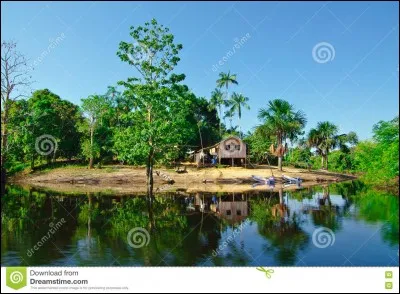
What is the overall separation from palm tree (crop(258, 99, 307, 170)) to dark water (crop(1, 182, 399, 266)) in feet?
106

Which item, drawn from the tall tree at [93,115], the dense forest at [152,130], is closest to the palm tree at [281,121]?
the dense forest at [152,130]

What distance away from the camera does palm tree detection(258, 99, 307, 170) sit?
5434 centimetres

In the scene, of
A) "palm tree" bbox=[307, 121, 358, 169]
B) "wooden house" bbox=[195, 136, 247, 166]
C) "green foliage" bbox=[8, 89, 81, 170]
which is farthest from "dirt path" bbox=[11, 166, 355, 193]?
"palm tree" bbox=[307, 121, 358, 169]

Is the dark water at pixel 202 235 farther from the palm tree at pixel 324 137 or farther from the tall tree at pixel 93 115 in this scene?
the palm tree at pixel 324 137

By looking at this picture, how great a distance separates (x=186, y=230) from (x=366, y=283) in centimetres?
841

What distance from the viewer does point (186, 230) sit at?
15.3 m

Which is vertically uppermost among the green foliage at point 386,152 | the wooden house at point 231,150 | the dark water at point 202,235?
the wooden house at point 231,150

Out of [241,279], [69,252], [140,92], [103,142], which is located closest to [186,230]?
[69,252]

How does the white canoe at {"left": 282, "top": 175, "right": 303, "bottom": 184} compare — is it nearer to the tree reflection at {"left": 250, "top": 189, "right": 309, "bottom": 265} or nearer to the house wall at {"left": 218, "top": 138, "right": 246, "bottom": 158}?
the house wall at {"left": 218, "top": 138, "right": 246, "bottom": 158}

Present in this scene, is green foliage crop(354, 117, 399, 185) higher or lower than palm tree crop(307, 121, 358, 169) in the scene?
lower

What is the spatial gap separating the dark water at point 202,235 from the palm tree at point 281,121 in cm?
3242

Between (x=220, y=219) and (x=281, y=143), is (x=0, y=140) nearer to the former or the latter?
(x=220, y=219)

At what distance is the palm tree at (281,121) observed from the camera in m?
54.3

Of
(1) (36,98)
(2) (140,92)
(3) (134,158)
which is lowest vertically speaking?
(3) (134,158)
